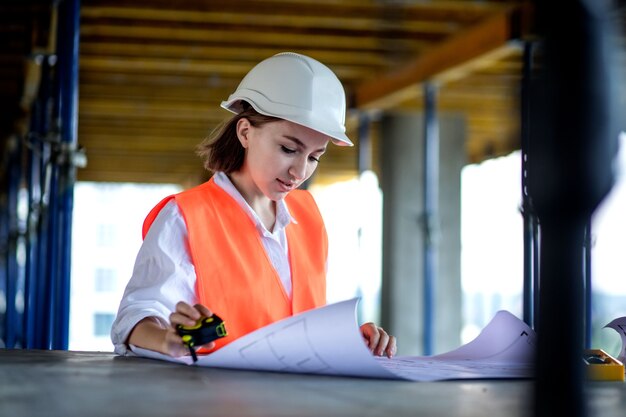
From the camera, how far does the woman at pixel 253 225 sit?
211 centimetres

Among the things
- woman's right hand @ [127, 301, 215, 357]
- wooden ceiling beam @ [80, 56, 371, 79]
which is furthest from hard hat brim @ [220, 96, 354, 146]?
wooden ceiling beam @ [80, 56, 371, 79]

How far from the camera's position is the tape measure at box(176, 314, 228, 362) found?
1.56 m

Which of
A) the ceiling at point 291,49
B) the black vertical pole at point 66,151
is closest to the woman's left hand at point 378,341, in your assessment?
the black vertical pole at point 66,151

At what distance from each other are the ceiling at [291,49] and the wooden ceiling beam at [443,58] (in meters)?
0.01

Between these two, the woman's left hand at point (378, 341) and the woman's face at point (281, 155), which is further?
the woman's face at point (281, 155)

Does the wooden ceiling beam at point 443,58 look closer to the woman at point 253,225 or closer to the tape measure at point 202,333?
the woman at point 253,225

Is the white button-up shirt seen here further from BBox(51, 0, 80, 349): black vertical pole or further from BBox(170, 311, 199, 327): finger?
BBox(51, 0, 80, 349): black vertical pole

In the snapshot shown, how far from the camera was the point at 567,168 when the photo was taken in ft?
1.65

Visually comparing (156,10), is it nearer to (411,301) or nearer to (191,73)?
(191,73)

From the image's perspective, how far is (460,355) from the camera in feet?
5.85

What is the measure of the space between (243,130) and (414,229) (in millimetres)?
8886

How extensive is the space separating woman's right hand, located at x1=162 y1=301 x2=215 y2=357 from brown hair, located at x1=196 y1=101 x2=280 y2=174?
93 centimetres

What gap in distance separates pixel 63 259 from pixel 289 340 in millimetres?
3906

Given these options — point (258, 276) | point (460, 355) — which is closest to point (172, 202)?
point (258, 276)
